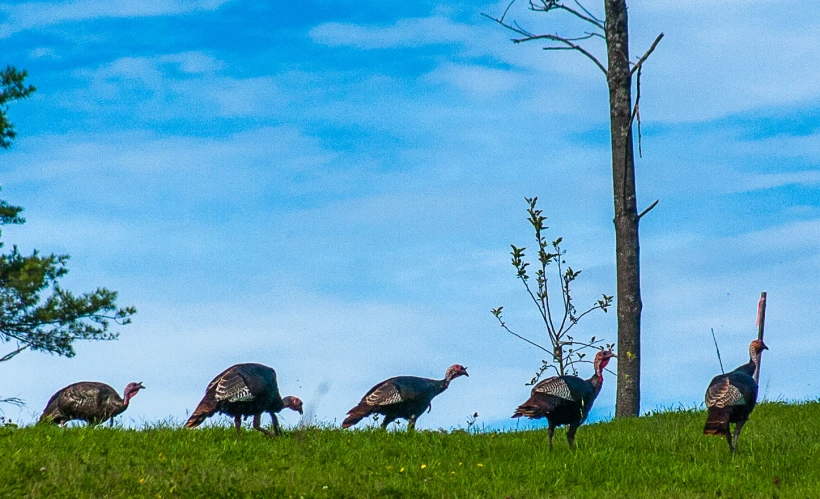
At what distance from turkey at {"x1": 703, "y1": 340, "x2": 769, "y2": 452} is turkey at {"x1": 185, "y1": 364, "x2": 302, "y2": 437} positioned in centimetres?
619

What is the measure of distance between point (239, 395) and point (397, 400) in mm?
2755

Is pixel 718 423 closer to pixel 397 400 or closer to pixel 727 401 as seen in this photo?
pixel 727 401

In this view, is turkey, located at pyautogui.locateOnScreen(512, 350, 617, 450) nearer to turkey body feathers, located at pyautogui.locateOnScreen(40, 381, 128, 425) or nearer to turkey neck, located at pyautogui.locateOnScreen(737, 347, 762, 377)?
turkey neck, located at pyautogui.locateOnScreen(737, 347, 762, 377)

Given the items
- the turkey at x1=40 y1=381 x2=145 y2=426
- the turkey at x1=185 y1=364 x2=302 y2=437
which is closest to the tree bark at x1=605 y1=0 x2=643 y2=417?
the turkey at x1=185 y1=364 x2=302 y2=437

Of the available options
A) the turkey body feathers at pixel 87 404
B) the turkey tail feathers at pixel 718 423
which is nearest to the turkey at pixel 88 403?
the turkey body feathers at pixel 87 404

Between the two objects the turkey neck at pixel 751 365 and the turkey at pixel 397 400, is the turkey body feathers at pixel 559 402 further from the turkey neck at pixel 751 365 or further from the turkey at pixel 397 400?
the turkey neck at pixel 751 365

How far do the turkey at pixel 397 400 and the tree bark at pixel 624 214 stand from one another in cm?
561

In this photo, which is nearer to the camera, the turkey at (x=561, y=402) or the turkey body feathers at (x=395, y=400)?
the turkey at (x=561, y=402)

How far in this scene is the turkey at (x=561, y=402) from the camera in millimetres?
13103

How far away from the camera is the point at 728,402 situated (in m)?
13.3

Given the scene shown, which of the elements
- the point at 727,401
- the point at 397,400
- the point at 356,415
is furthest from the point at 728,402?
A: the point at 356,415

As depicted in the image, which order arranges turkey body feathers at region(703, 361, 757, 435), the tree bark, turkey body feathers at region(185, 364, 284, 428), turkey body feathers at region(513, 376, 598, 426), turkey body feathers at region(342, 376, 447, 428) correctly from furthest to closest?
the tree bark, turkey body feathers at region(342, 376, 447, 428), turkey body feathers at region(703, 361, 757, 435), turkey body feathers at region(513, 376, 598, 426), turkey body feathers at region(185, 364, 284, 428)

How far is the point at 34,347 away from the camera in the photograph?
24469 millimetres

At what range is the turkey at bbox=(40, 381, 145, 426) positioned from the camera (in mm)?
16125
